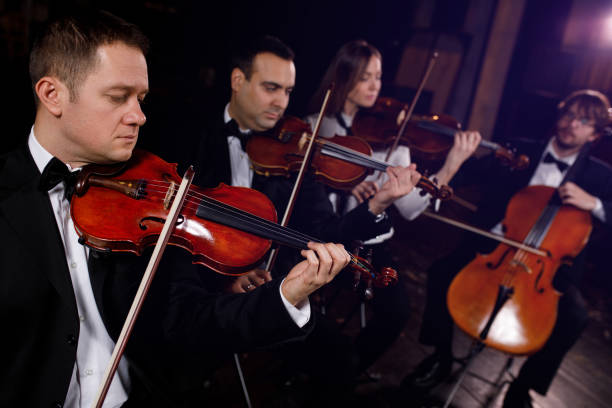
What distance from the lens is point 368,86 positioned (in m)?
2.44

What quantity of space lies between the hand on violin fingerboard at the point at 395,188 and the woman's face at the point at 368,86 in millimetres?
924

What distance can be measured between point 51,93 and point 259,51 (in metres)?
0.92

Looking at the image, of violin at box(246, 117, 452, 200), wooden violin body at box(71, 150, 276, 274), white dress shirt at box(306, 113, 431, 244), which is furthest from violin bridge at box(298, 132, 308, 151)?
wooden violin body at box(71, 150, 276, 274)

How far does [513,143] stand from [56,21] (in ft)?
9.40

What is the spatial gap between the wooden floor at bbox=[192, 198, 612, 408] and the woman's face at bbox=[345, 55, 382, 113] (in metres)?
1.18

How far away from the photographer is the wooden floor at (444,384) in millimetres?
2281

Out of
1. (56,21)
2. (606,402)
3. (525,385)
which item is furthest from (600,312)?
(56,21)

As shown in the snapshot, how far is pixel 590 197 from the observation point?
92.4 inches

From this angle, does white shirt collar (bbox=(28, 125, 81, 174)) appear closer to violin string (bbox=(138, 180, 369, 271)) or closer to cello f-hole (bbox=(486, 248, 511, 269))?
violin string (bbox=(138, 180, 369, 271))

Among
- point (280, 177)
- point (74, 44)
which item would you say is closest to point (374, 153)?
point (280, 177)

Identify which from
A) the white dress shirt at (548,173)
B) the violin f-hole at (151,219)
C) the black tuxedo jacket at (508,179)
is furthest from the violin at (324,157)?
the white dress shirt at (548,173)

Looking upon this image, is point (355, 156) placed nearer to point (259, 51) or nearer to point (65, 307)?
point (259, 51)

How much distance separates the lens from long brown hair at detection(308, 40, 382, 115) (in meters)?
2.40

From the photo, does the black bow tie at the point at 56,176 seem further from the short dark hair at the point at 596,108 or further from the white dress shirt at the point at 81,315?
the short dark hair at the point at 596,108
